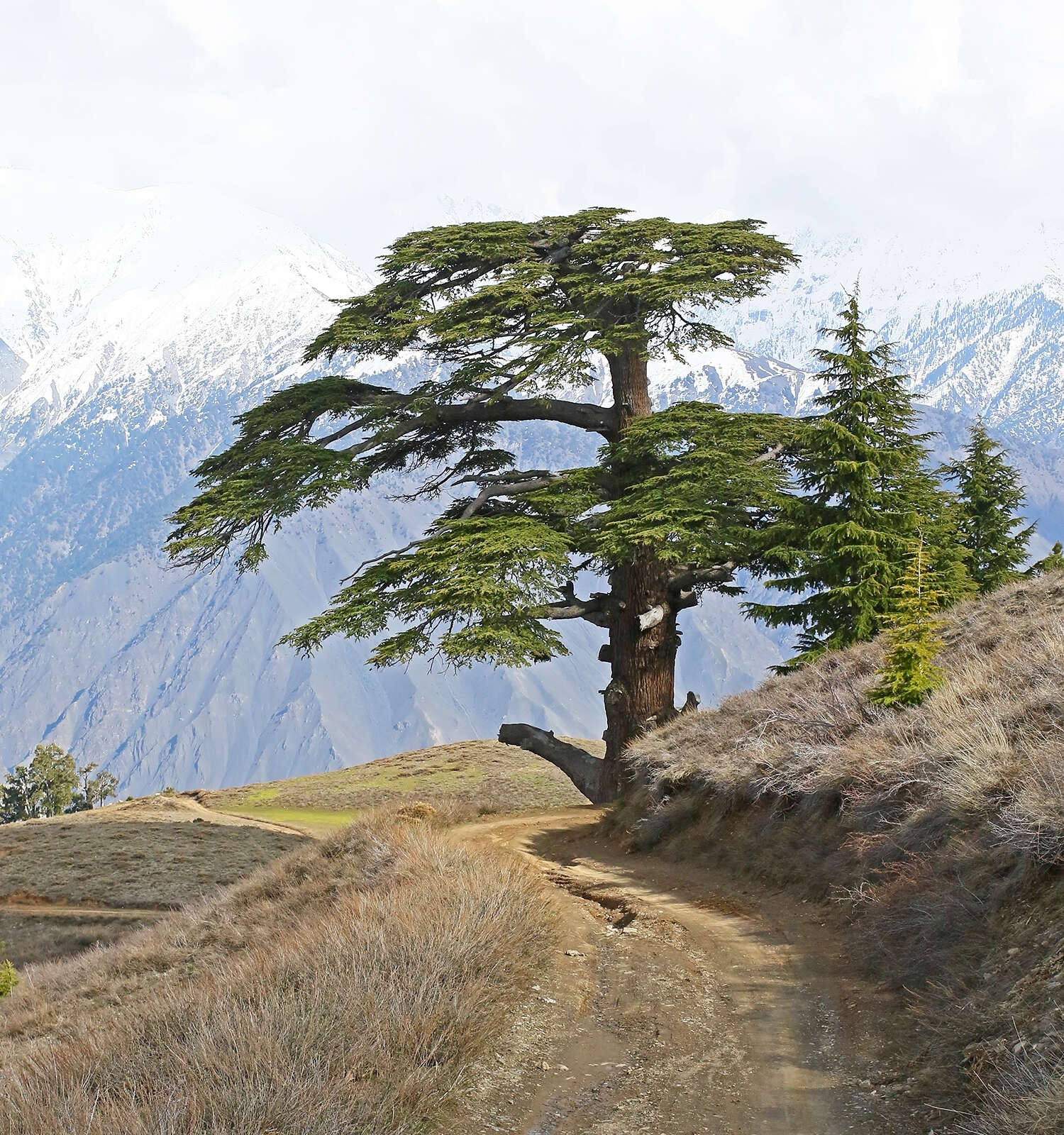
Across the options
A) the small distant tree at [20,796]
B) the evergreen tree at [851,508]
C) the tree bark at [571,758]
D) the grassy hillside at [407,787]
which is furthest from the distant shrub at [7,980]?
the small distant tree at [20,796]

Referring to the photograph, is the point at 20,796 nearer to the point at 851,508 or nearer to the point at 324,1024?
the point at 851,508

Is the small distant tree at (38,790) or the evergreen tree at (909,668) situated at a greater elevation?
the evergreen tree at (909,668)

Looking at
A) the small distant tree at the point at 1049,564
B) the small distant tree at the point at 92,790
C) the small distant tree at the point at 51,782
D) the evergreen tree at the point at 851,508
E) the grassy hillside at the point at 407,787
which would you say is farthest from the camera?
the small distant tree at the point at 92,790

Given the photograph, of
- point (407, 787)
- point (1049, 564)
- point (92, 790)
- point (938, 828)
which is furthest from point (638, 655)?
point (92, 790)

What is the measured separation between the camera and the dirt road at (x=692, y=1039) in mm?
5324

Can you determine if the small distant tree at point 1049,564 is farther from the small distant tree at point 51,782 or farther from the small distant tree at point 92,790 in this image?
the small distant tree at point 51,782

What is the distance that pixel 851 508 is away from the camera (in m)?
20.2

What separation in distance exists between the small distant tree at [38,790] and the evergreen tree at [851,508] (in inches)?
2496

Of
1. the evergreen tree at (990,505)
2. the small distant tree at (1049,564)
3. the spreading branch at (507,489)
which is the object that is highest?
the evergreen tree at (990,505)

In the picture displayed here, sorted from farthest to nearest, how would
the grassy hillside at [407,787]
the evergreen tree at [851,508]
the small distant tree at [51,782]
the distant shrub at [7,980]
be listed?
the small distant tree at [51,782] < the grassy hillside at [407,787] < the evergreen tree at [851,508] < the distant shrub at [7,980]

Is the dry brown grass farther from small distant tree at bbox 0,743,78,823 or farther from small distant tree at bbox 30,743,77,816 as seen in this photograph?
small distant tree at bbox 0,743,78,823

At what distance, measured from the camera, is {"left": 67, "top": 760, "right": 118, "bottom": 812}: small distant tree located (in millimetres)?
73688

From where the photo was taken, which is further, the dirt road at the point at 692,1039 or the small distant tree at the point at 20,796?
the small distant tree at the point at 20,796

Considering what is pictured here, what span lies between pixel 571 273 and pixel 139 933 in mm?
12757
